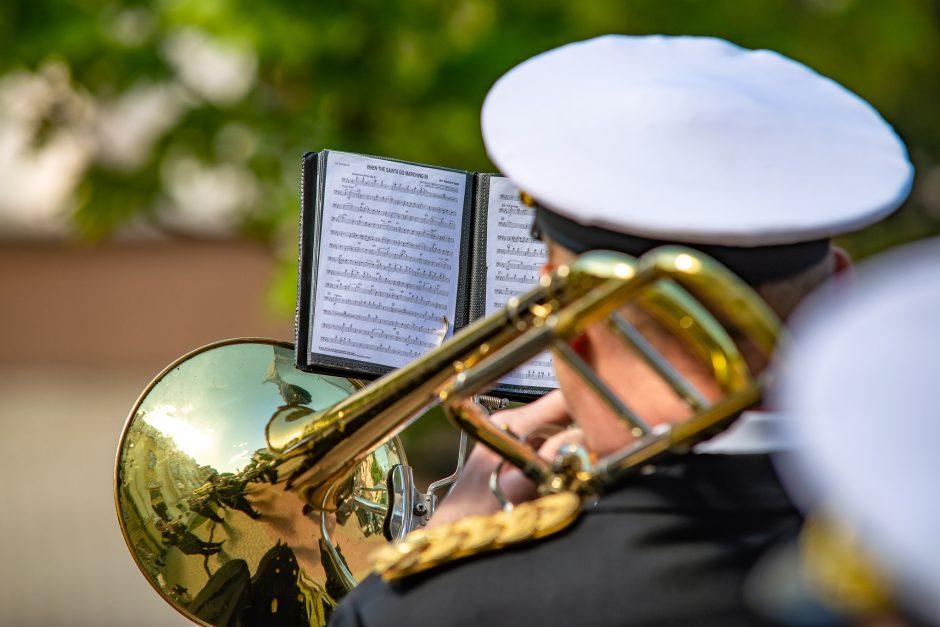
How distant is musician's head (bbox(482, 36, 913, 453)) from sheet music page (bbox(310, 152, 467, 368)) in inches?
17.8

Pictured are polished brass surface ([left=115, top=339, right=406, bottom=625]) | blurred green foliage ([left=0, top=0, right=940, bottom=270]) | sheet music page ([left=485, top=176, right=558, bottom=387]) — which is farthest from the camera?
blurred green foliage ([left=0, top=0, right=940, bottom=270])

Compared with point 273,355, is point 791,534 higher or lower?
lower

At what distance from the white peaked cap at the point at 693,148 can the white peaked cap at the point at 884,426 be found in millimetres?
613

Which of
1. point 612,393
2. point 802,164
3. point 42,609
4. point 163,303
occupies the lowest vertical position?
point 42,609

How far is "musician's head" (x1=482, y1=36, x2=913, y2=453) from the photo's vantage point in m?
1.42

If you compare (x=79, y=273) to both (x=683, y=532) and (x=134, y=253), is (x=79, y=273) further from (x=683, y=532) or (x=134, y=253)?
(x=683, y=532)

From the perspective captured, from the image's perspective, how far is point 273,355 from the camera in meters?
2.15

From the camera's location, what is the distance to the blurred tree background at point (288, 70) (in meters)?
4.61

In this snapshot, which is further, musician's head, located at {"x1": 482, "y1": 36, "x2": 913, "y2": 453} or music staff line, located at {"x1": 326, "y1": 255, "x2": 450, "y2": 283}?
music staff line, located at {"x1": 326, "y1": 255, "x2": 450, "y2": 283}

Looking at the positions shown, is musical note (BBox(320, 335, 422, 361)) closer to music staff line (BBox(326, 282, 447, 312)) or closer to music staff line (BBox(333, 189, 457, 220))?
music staff line (BBox(326, 282, 447, 312))

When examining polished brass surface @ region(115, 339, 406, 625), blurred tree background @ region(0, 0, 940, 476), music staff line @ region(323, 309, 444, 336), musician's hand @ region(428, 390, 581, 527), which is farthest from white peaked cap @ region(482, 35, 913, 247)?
blurred tree background @ region(0, 0, 940, 476)

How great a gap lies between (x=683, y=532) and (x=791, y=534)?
12 cm

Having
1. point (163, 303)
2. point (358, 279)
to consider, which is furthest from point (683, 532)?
point (163, 303)

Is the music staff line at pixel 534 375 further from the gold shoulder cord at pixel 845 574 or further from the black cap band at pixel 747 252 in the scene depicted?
the gold shoulder cord at pixel 845 574
